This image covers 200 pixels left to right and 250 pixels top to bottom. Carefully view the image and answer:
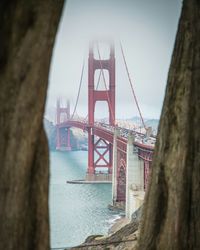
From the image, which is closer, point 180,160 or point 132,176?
point 180,160

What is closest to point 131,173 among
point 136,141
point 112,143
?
point 136,141

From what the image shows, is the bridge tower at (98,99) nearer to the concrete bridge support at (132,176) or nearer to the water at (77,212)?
the water at (77,212)

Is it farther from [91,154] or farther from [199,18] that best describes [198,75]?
[91,154]

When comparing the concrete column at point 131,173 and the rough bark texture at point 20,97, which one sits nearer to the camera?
the rough bark texture at point 20,97

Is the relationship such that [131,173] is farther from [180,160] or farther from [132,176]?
[180,160]

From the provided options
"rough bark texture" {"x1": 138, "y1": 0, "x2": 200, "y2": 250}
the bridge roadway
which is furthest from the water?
"rough bark texture" {"x1": 138, "y1": 0, "x2": 200, "y2": 250}

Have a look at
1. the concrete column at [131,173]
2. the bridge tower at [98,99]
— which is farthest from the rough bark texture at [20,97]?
the bridge tower at [98,99]
